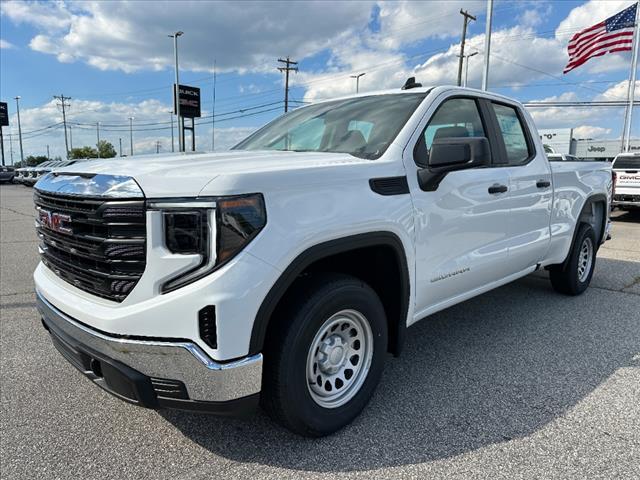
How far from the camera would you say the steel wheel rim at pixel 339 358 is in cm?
261

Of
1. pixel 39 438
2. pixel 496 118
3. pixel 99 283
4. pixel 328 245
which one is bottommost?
pixel 39 438

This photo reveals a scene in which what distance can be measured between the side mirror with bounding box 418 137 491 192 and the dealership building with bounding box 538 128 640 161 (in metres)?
49.1

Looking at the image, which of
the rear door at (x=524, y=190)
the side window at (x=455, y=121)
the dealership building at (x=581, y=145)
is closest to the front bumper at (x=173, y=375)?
the side window at (x=455, y=121)

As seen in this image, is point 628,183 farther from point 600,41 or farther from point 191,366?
point 191,366

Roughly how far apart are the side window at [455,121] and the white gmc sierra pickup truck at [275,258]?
2 centimetres

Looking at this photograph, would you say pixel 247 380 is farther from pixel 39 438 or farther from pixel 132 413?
pixel 39 438

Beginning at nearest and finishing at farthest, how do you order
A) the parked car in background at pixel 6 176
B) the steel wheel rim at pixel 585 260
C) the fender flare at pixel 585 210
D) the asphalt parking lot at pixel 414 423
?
the asphalt parking lot at pixel 414 423 → the fender flare at pixel 585 210 → the steel wheel rim at pixel 585 260 → the parked car in background at pixel 6 176

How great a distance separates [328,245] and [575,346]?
8.82 ft

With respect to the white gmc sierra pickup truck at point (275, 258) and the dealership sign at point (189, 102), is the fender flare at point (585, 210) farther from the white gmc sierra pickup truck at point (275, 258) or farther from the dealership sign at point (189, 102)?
the dealership sign at point (189, 102)

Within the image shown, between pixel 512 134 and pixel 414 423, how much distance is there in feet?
8.73

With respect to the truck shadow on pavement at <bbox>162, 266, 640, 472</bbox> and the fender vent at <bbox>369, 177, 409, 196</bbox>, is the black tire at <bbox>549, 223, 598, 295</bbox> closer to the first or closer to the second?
the truck shadow on pavement at <bbox>162, 266, 640, 472</bbox>

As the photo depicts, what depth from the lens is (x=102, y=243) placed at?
7.43ft

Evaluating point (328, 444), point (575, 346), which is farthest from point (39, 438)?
point (575, 346)

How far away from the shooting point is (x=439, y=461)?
8.16 feet
